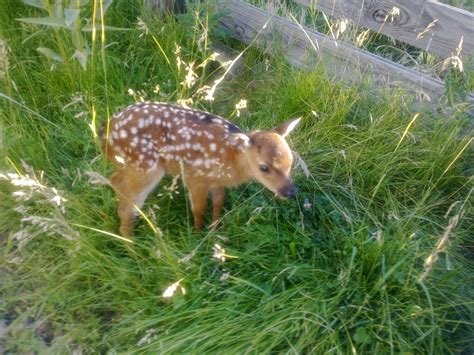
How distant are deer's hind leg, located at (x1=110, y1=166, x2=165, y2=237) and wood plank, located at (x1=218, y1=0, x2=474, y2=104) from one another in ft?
4.96

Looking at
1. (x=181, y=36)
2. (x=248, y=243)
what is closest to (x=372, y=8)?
(x=181, y=36)

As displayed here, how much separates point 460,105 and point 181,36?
220 centimetres

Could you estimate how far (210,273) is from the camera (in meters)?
3.02

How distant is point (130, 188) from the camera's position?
10.7ft

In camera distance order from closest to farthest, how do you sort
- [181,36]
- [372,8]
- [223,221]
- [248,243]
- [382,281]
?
[382,281] → [248,243] → [223,221] → [372,8] → [181,36]

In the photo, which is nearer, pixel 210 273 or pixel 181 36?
pixel 210 273

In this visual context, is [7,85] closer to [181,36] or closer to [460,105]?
[181,36]

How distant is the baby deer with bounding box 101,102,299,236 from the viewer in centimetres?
318

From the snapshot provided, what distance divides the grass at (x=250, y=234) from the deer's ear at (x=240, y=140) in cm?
40

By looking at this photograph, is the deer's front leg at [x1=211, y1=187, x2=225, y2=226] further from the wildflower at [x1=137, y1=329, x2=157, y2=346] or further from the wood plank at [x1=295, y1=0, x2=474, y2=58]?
the wood plank at [x1=295, y1=0, x2=474, y2=58]

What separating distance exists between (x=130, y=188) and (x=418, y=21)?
2.30m

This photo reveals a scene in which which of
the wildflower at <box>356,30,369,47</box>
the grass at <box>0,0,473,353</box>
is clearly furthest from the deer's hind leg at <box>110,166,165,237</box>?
the wildflower at <box>356,30,369,47</box>

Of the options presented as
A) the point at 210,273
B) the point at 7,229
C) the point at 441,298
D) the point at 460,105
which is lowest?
the point at 7,229

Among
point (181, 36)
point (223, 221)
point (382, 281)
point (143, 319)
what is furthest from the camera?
point (181, 36)
